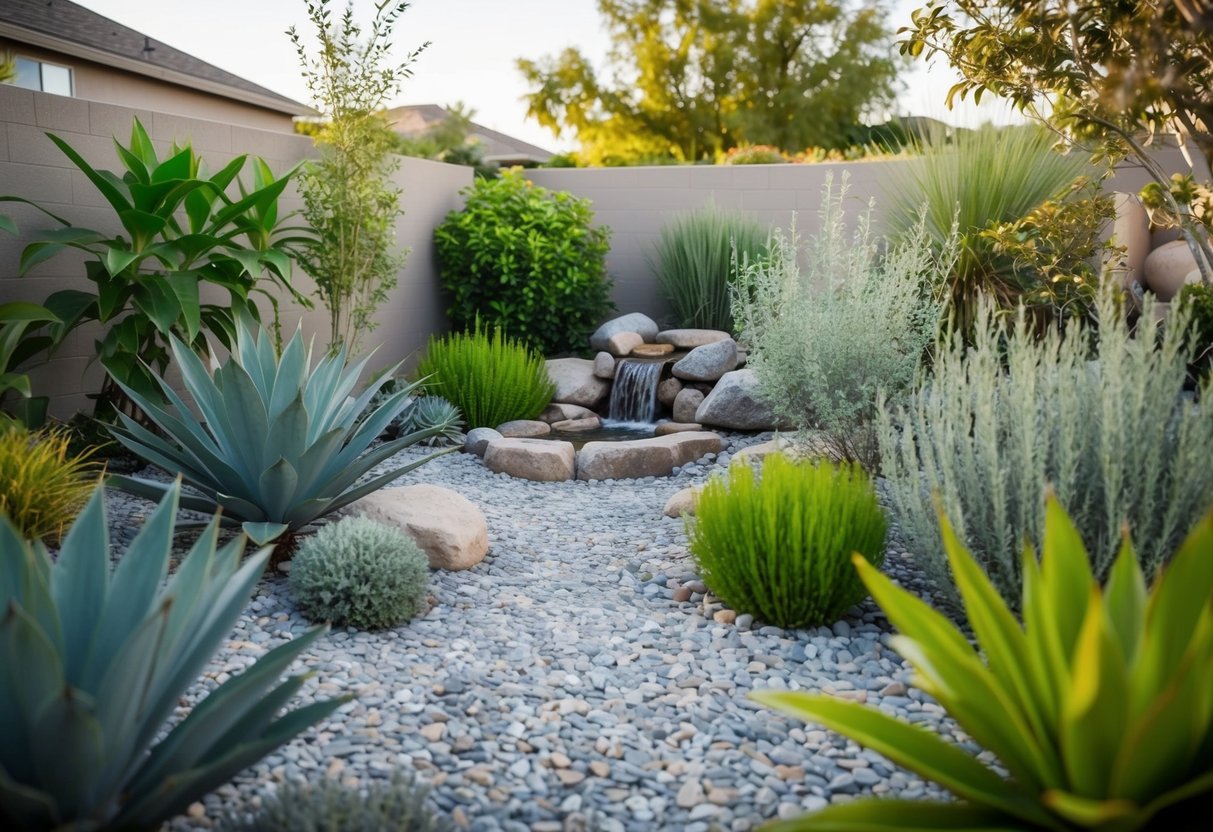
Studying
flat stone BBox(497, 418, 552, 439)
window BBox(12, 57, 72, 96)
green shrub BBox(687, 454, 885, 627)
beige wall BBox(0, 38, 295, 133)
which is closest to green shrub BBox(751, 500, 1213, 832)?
→ green shrub BBox(687, 454, 885, 627)

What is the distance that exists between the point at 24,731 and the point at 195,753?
0.98 ft

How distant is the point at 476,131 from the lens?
25.0 metres

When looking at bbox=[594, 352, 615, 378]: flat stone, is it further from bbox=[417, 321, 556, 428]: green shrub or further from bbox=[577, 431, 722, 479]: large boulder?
bbox=[577, 431, 722, 479]: large boulder

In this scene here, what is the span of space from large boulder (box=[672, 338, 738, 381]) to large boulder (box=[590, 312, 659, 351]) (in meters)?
0.95

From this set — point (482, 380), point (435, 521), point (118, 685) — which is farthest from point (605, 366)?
point (118, 685)

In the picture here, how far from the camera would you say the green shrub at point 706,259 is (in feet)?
27.3

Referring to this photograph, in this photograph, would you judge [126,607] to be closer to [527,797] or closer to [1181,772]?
[527,797]

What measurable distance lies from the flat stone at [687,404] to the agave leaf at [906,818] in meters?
5.29

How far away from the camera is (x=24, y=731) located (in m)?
1.72

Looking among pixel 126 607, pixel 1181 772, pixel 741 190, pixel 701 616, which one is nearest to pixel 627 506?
pixel 701 616

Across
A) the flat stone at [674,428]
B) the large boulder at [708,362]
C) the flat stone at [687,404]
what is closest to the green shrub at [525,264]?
the large boulder at [708,362]

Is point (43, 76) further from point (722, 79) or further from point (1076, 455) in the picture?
point (722, 79)

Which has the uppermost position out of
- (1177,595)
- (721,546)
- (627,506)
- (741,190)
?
(741,190)

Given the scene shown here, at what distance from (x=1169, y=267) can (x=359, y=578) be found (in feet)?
26.3
